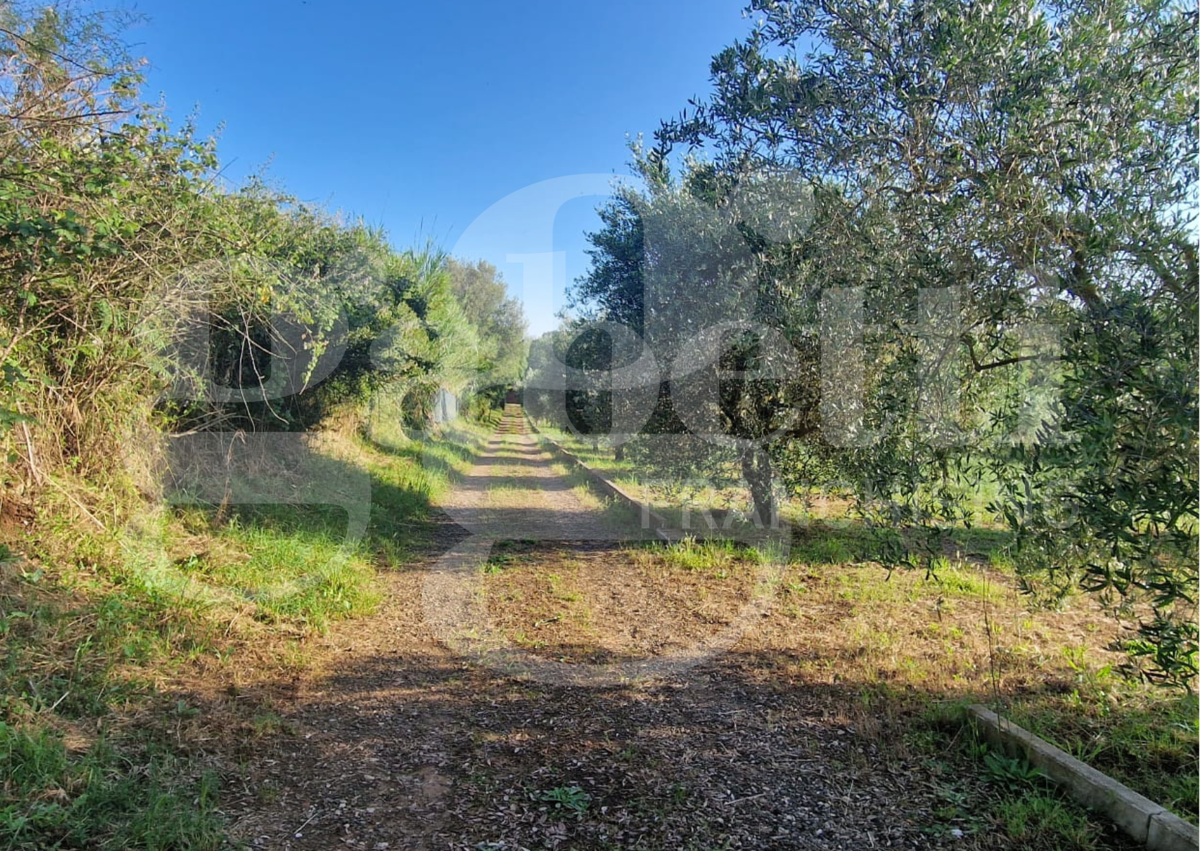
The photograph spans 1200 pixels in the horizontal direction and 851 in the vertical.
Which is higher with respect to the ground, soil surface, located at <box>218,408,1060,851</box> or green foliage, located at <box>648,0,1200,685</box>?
green foliage, located at <box>648,0,1200,685</box>

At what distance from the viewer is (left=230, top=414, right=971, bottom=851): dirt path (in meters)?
2.75

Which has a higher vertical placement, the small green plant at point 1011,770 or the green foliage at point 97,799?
the small green plant at point 1011,770

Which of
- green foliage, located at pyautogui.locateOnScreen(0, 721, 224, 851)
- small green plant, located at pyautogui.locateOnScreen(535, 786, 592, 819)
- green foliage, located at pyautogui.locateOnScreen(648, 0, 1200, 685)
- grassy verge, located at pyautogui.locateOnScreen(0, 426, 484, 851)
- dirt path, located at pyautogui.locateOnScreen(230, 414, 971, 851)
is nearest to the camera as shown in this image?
green foliage, located at pyautogui.locateOnScreen(648, 0, 1200, 685)

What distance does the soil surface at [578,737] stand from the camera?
2.77 metres

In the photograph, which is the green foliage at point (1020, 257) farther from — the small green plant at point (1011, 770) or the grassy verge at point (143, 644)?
the grassy verge at point (143, 644)

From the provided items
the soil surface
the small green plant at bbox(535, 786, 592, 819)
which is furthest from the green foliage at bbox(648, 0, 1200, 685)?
the small green plant at bbox(535, 786, 592, 819)

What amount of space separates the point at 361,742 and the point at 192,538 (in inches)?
130

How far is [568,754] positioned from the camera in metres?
3.40

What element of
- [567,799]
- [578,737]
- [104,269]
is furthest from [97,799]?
[104,269]

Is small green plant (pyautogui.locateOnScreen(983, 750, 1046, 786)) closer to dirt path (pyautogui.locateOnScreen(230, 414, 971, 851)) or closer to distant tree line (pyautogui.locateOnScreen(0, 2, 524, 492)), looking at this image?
dirt path (pyautogui.locateOnScreen(230, 414, 971, 851))

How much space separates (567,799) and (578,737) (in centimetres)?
61

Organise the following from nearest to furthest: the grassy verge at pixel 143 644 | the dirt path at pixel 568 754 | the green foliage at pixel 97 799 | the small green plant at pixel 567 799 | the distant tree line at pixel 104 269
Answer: the green foliage at pixel 97 799, the grassy verge at pixel 143 644, the dirt path at pixel 568 754, the small green plant at pixel 567 799, the distant tree line at pixel 104 269

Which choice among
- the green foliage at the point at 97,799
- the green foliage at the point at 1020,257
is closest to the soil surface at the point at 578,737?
the green foliage at the point at 97,799

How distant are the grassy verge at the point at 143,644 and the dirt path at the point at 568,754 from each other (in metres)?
0.33
